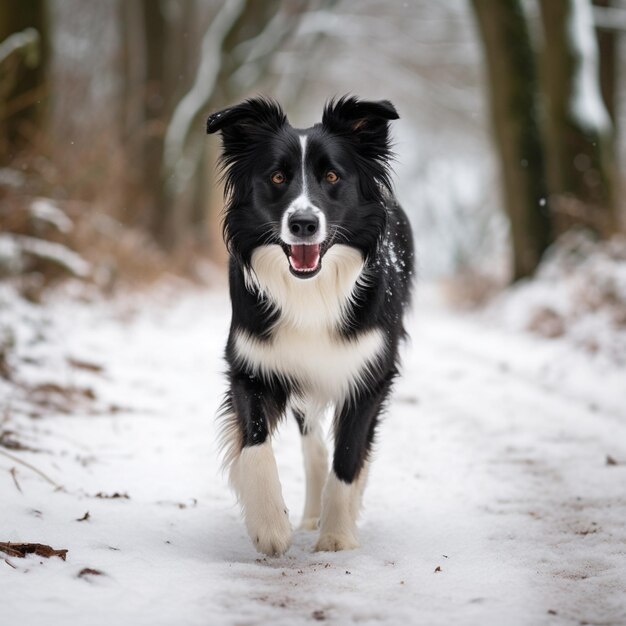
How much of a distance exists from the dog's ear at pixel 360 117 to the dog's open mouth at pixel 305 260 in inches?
26.9

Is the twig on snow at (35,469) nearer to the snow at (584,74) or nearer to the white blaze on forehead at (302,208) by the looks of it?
the white blaze on forehead at (302,208)

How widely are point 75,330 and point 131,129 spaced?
704cm

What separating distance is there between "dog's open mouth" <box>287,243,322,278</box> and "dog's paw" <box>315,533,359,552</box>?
3.71 ft

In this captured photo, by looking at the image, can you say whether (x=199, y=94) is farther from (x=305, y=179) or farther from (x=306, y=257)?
(x=306, y=257)

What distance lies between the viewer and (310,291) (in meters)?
3.56

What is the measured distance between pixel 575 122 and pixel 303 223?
791 cm

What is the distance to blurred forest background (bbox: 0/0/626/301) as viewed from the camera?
7.79 m

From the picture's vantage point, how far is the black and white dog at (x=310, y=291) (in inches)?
135

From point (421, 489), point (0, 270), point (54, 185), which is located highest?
point (54, 185)

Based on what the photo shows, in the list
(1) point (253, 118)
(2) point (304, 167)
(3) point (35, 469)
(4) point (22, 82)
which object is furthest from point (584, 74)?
(3) point (35, 469)

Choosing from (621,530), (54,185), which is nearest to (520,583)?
(621,530)

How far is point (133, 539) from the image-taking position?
3.04 m

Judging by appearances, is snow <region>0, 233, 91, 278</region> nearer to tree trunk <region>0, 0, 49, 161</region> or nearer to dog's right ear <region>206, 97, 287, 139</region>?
tree trunk <region>0, 0, 49, 161</region>

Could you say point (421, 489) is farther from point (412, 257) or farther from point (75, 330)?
point (75, 330)
